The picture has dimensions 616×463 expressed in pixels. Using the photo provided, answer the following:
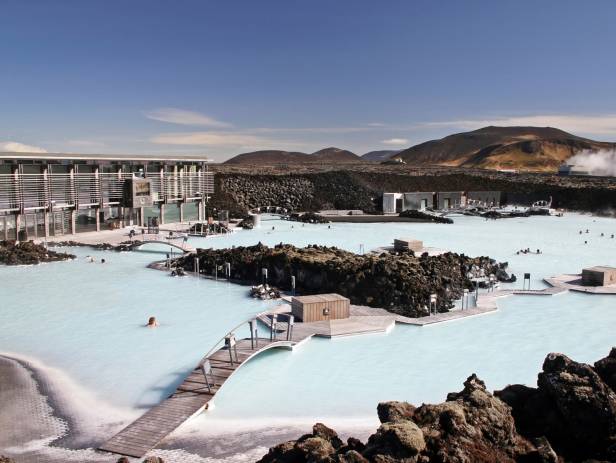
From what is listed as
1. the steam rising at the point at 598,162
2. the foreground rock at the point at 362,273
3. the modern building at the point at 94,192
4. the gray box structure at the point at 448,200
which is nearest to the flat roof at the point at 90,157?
the modern building at the point at 94,192

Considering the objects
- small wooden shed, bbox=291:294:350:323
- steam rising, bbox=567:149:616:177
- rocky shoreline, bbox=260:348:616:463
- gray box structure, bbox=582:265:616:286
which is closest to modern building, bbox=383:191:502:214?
gray box structure, bbox=582:265:616:286

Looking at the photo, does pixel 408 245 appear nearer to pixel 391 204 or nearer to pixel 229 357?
pixel 229 357

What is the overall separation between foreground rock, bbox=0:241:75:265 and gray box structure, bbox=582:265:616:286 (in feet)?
78.9

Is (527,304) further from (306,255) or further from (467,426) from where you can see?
(467,426)

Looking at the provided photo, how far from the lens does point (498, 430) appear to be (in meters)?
7.97

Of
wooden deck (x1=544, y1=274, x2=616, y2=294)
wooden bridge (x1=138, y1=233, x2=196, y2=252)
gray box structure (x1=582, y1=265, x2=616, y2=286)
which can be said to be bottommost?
wooden deck (x1=544, y1=274, x2=616, y2=294)

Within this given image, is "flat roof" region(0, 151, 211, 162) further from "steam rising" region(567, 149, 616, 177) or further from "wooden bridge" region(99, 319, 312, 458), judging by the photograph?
"steam rising" region(567, 149, 616, 177)

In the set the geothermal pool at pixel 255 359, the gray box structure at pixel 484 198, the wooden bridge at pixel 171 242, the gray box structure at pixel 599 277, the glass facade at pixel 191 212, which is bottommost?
the geothermal pool at pixel 255 359

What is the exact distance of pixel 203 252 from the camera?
26.4m

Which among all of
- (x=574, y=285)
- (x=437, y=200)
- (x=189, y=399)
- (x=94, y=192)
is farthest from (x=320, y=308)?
(x=437, y=200)

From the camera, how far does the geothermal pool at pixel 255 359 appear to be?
12.2 metres

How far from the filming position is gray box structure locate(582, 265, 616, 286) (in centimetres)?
2173

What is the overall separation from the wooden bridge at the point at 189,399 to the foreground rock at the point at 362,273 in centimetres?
560

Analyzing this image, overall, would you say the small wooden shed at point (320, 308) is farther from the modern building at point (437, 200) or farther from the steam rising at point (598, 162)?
the steam rising at point (598, 162)
